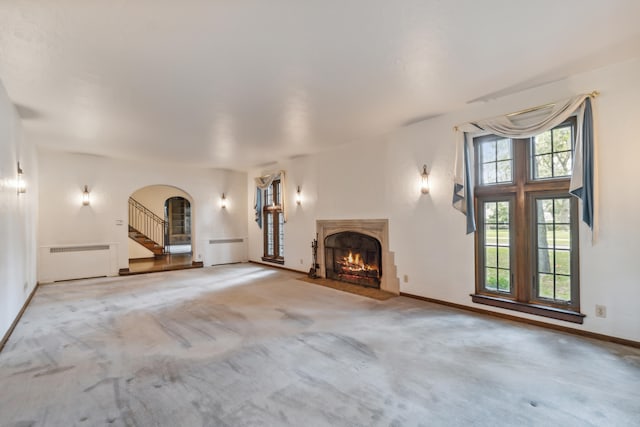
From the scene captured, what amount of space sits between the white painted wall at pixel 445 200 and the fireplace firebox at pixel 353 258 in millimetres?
483

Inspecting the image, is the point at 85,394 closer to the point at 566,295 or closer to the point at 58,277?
the point at 566,295

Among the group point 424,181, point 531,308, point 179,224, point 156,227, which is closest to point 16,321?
point 424,181

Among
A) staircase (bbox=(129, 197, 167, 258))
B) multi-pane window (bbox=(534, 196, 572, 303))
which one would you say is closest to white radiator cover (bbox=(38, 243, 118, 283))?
staircase (bbox=(129, 197, 167, 258))

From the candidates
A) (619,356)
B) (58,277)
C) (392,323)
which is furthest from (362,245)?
(58,277)

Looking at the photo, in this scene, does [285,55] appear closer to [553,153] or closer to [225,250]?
[553,153]

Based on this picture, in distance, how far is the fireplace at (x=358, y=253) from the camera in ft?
18.7

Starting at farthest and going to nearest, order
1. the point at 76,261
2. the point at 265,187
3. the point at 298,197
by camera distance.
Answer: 1. the point at 265,187
2. the point at 298,197
3. the point at 76,261

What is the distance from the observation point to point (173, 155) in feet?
23.6

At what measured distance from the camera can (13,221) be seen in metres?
4.04

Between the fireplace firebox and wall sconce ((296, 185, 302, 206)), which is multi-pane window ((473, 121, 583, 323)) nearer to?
the fireplace firebox

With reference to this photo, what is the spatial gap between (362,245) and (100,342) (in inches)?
174

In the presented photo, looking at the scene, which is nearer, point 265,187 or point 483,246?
point 483,246

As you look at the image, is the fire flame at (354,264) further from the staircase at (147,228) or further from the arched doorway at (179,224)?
the arched doorway at (179,224)

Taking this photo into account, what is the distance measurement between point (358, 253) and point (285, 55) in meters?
4.31
